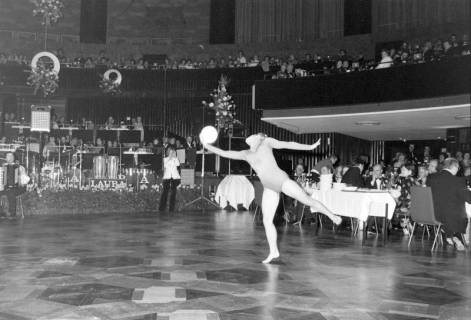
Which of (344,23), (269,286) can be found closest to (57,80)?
(344,23)

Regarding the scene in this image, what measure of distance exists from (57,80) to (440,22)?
37.4ft

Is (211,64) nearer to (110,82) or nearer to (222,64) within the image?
(222,64)

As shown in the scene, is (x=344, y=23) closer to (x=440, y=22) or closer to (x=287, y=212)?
(x=440, y=22)

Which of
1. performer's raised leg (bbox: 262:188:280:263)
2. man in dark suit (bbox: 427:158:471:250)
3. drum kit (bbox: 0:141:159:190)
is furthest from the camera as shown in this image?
drum kit (bbox: 0:141:159:190)

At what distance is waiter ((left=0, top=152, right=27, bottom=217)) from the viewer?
377 inches

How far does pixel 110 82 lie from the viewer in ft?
54.3

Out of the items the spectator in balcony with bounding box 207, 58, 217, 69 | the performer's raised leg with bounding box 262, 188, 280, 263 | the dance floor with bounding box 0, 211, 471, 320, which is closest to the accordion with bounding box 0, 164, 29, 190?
the dance floor with bounding box 0, 211, 471, 320

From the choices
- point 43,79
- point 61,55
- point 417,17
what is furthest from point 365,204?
point 61,55

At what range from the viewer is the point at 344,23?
1731cm

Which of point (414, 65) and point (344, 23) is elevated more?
point (344, 23)

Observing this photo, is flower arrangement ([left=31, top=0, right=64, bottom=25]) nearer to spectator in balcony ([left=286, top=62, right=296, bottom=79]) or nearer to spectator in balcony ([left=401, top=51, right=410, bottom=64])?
spectator in balcony ([left=286, top=62, right=296, bottom=79])

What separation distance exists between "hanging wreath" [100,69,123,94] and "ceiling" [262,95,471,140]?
5.24m

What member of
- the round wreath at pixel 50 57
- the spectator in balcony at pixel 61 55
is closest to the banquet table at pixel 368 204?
the round wreath at pixel 50 57

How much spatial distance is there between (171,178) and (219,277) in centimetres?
689
